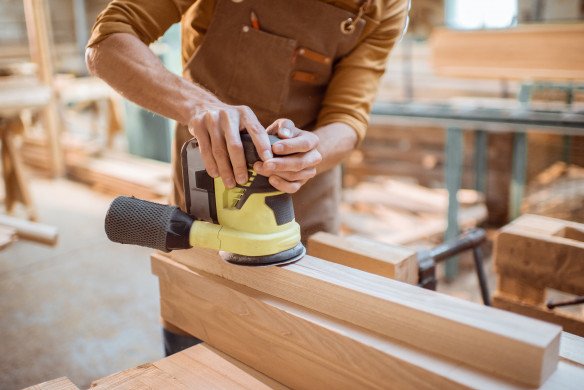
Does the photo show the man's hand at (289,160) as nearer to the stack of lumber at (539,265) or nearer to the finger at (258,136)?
the finger at (258,136)

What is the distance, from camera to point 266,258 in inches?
47.6

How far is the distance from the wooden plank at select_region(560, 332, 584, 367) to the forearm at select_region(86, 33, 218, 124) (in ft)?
3.29

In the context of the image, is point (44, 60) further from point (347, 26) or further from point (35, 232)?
point (347, 26)

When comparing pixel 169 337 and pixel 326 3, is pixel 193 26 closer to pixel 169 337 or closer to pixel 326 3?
pixel 326 3

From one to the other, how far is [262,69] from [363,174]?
484 cm

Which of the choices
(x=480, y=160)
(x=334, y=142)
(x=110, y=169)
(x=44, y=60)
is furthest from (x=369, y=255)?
(x=44, y=60)

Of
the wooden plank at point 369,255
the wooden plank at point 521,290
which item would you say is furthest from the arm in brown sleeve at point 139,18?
the wooden plank at point 521,290

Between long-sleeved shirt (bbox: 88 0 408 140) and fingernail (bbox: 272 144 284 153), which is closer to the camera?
fingernail (bbox: 272 144 284 153)

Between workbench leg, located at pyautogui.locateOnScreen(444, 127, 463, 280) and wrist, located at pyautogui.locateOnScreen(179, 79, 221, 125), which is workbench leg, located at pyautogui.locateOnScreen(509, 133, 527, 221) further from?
wrist, located at pyautogui.locateOnScreen(179, 79, 221, 125)

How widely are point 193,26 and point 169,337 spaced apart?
0.97 metres

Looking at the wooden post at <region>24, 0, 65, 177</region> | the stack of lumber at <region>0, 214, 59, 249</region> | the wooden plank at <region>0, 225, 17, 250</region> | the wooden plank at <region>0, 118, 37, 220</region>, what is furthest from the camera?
the wooden post at <region>24, 0, 65, 177</region>

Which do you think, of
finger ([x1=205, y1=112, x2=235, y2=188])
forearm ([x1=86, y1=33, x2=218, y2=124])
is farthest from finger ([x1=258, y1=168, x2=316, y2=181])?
forearm ([x1=86, y1=33, x2=218, y2=124])

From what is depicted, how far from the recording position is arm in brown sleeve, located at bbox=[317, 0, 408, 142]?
1.82 m

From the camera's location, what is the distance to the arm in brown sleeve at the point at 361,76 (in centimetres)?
182
